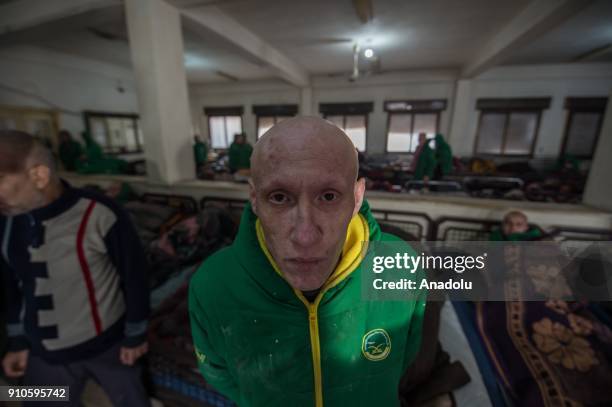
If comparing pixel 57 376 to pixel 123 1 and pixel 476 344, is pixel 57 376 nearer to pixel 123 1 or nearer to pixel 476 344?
pixel 476 344

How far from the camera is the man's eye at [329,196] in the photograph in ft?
1.86

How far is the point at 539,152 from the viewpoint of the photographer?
311 inches

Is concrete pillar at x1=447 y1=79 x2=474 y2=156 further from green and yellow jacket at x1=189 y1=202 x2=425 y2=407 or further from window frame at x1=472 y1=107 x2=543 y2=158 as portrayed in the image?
green and yellow jacket at x1=189 y1=202 x2=425 y2=407

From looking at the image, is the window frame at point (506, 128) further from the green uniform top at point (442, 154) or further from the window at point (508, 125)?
the green uniform top at point (442, 154)

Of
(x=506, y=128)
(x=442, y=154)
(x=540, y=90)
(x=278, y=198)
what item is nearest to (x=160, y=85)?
(x=278, y=198)

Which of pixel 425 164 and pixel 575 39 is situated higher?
pixel 575 39

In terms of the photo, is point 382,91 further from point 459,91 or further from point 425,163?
point 425,163

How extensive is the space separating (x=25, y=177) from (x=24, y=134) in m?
0.19

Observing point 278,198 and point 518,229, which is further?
point 518,229

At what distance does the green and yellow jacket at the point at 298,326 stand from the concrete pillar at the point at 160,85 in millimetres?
2874

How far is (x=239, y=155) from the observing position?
5.36 metres

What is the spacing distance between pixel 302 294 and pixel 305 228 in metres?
0.25

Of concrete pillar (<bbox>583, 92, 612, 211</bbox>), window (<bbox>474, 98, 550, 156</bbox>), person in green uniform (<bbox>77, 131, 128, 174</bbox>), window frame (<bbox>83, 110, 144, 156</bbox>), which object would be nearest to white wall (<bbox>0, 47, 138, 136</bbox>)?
window frame (<bbox>83, 110, 144, 156</bbox>)

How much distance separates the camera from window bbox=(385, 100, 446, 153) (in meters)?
8.44
